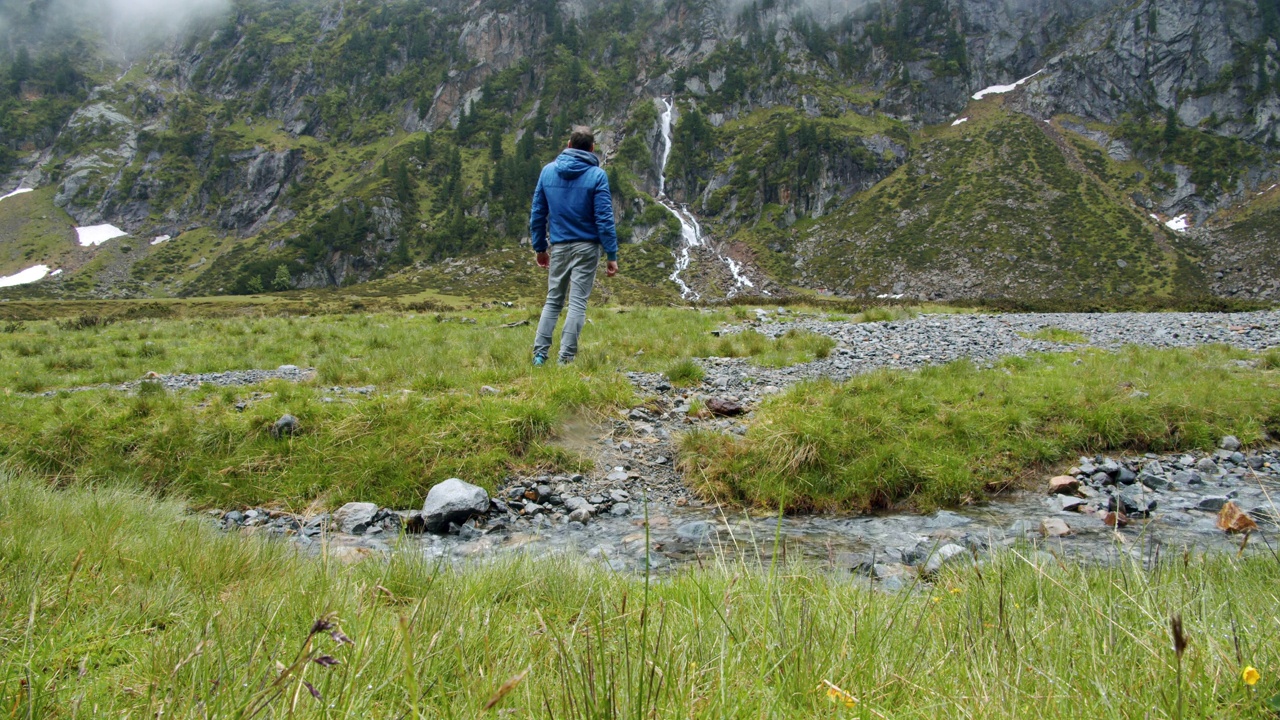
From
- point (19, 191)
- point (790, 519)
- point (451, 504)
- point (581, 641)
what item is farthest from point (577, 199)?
point (19, 191)

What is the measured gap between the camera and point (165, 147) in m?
186

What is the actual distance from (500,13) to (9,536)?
8618 inches

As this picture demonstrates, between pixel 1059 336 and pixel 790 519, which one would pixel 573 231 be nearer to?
pixel 790 519

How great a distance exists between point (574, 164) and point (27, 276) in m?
214

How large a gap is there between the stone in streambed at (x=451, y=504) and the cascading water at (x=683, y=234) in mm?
92977

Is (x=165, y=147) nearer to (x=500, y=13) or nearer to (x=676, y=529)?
(x=500, y=13)

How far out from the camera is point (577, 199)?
7941mm

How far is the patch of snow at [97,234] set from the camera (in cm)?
16550

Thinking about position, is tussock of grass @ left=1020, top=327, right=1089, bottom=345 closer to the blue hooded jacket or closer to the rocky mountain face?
the blue hooded jacket

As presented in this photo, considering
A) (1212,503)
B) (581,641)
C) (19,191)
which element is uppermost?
(19,191)

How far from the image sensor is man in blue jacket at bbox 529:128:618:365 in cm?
788

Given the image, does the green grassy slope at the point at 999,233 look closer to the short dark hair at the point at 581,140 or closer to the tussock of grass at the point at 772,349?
the tussock of grass at the point at 772,349

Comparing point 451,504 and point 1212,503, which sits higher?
point 451,504

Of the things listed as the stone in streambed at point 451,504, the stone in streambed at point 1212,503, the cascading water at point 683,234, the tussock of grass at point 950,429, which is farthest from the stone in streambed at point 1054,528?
the cascading water at point 683,234
